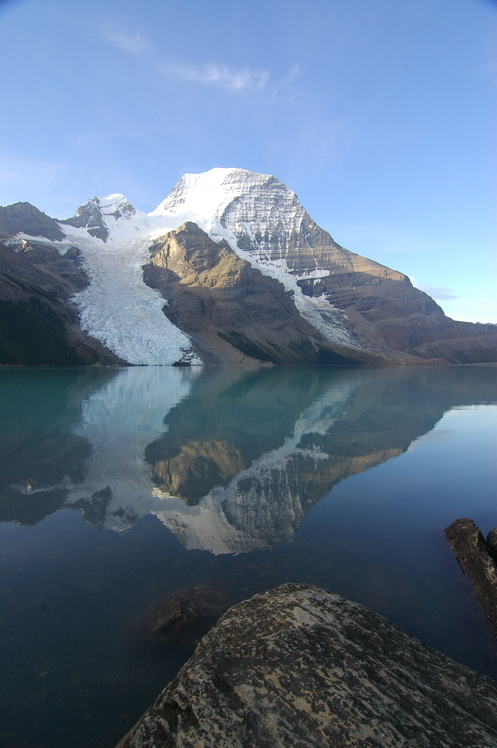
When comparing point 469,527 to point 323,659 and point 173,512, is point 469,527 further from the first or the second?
point 173,512

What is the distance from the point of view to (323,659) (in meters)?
5.18

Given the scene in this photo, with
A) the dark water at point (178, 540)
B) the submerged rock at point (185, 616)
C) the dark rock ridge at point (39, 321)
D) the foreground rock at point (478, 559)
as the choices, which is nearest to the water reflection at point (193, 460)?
the dark water at point (178, 540)

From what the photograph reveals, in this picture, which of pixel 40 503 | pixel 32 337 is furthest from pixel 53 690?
pixel 32 337

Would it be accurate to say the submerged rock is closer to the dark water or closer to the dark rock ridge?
the dark water

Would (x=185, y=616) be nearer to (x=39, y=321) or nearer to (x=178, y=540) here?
(x=178, y=540)

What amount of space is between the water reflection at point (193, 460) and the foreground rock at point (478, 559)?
4.72 m

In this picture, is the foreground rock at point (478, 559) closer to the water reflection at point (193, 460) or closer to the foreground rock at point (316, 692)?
the foreground rock at point (316, 692)

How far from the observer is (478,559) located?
10.3m

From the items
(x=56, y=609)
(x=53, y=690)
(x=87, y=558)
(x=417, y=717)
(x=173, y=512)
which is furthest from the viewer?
(x=173, y=512)

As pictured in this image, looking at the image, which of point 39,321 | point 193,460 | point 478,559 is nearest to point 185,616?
point 478,559

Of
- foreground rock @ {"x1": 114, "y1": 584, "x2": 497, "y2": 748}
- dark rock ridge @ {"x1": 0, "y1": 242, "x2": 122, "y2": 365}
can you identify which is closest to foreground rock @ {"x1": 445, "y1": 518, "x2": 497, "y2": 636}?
foreground rock @ {"x1": 114, "y1": 584, "x2": 497, "y2": 748}

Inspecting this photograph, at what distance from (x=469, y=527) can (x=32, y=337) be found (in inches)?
5069

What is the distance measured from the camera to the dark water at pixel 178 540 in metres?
6.73

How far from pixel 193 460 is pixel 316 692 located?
16.5 metres
